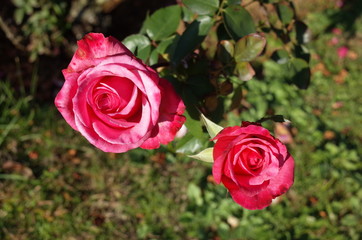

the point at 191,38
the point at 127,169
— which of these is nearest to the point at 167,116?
the point at 191,38

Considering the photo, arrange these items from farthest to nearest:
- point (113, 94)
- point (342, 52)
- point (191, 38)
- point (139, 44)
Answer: point (342, 52)
point (139, 44)
point (191, 38)
point (113, 94)

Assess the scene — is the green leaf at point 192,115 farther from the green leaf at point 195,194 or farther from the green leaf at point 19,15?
the green leaf at point 19,15

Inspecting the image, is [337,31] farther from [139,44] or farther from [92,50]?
[92,50]

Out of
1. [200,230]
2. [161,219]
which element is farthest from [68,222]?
[200,230]

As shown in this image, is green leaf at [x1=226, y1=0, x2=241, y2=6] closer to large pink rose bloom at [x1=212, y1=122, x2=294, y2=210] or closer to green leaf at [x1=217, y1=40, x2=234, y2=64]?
green leaf at [x1=217, y1=40, x2=234, y2=64]

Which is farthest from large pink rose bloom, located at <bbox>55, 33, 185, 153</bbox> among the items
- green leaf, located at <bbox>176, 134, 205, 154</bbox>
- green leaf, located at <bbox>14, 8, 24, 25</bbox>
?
green leaf, located at <bbox>14, 8, 24, 25</bbox>

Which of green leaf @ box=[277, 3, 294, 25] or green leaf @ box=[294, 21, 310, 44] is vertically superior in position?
green leaf @ box=[277, 3, 294, 25]

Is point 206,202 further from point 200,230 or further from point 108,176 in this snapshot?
point 108,176
